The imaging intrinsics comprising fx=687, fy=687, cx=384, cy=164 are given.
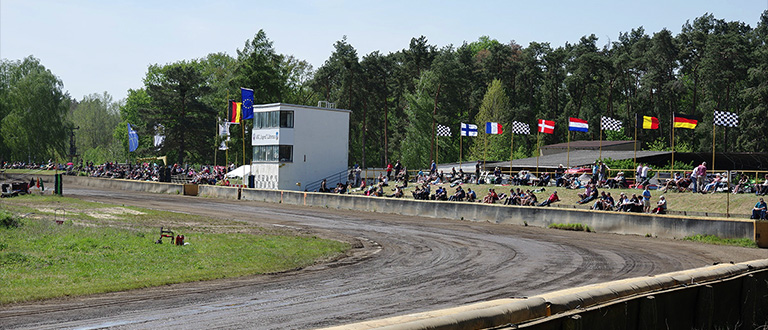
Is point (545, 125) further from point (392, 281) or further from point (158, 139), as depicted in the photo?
point (158, 139)

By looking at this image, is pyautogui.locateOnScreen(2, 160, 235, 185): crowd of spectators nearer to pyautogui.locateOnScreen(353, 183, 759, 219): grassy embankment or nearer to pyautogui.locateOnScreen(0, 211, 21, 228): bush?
pyautogui.locateOnScreen(353, 183, 759, 219): grassy embankment

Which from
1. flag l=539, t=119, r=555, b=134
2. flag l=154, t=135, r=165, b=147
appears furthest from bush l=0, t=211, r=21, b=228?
flag l=154, t=135, r=165, b=147

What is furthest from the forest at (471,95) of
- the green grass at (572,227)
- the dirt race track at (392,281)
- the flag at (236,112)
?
the dirt race track at (392,281)

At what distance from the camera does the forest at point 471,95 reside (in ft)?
278

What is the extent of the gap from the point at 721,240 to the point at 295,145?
135 feet

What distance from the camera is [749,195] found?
32906 mm

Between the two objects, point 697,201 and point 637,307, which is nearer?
point 637,307

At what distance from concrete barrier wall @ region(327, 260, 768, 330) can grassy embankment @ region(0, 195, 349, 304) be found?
9033 mm

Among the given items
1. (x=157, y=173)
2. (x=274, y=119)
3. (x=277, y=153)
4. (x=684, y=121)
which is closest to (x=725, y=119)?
(x=684, y=121)

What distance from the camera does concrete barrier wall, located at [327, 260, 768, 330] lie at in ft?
19.4

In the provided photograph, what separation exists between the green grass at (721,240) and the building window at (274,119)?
40.8 m

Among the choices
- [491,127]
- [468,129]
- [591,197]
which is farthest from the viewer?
[468,129]

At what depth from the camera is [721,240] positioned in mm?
23375

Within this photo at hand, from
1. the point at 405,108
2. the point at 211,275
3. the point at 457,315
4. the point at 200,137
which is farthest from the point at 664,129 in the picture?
the point at 457,315
